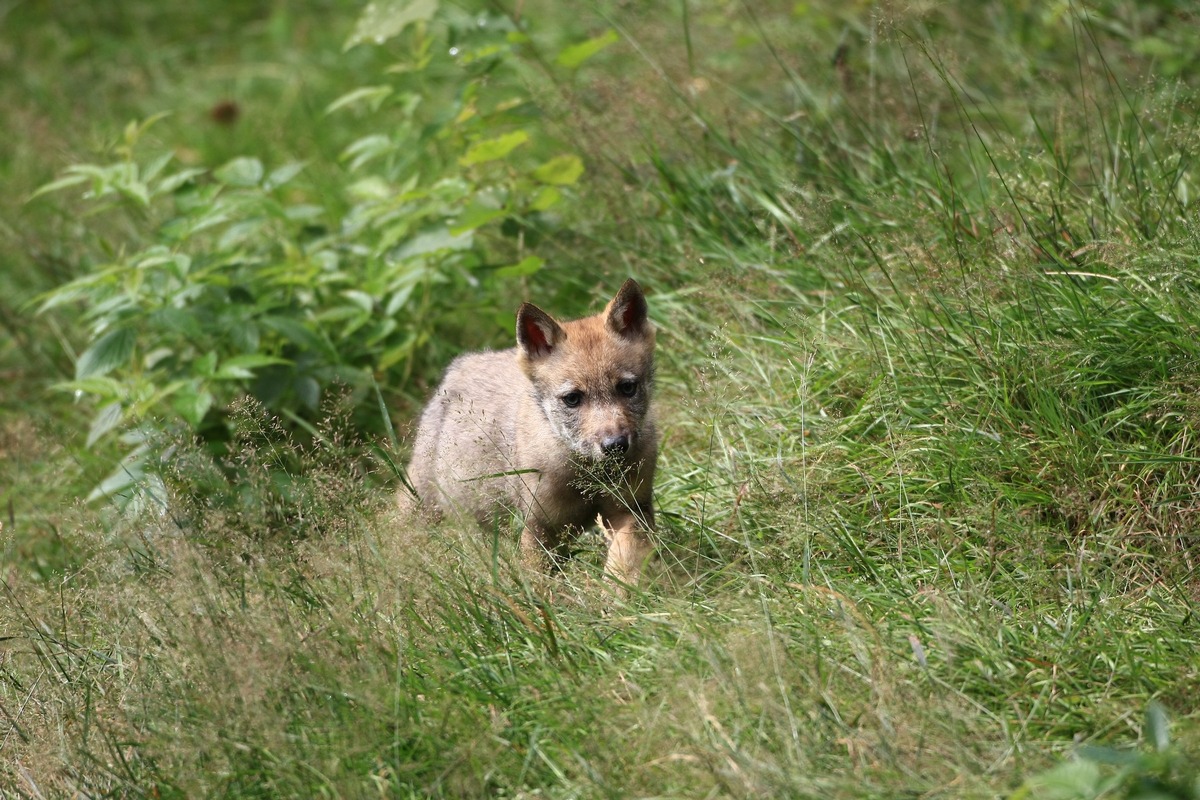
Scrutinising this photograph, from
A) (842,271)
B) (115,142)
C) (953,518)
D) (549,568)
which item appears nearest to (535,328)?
(549,568)

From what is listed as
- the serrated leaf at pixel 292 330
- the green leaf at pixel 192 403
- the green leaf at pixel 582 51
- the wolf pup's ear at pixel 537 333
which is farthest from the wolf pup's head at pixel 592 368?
the green leaf at pixel 582 51

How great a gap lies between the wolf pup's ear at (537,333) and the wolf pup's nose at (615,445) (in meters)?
0.61

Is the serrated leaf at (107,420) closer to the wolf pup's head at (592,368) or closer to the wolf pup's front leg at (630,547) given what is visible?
the wolf pup's head at (592,368)

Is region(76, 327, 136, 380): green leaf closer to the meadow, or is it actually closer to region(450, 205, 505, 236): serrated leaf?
the meadow

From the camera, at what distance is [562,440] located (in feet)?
15.4

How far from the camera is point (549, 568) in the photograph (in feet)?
14.3

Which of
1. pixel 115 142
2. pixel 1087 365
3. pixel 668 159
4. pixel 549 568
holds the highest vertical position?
pixel 115 142

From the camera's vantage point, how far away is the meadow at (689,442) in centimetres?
335

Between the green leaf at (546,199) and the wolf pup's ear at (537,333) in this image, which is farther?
the green leaf at (546,199)

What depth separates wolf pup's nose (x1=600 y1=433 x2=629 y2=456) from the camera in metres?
4.42

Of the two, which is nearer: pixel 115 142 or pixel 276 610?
pixel 276 610

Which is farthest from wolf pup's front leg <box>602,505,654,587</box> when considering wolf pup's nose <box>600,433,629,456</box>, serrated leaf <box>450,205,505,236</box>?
serrated leaf <box>450,205,505,236</box>

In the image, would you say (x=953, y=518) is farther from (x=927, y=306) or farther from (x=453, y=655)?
(x=453, y=655)

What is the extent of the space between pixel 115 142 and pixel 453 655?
4026 millimetres
